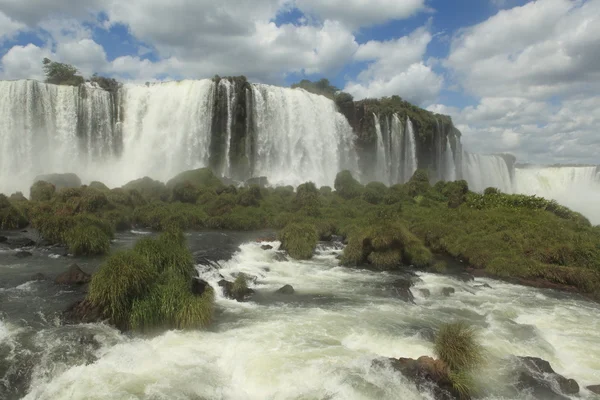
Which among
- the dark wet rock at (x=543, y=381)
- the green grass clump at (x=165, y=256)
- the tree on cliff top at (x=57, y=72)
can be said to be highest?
the tree on cliff top at (x=57, y=72)

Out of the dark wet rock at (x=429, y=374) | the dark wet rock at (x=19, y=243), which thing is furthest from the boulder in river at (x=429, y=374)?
the dark wet rock at (x=19, y=243)

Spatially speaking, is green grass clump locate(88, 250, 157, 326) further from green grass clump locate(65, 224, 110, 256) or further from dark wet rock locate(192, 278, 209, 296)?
green grass clump locate(65, 224, 110, 256)

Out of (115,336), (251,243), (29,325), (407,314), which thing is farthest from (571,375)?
(251,243)

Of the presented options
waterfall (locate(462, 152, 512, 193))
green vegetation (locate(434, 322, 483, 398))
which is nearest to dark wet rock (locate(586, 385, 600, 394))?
green vegetation (locate(434, 322, 483, 398))

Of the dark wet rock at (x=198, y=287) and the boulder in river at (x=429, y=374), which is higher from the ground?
the dark wet rock at (x=198, y=287)

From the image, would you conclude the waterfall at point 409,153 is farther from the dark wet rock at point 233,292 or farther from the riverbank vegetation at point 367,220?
the dark wet rock at point 233,292

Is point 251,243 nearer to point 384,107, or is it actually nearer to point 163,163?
point 163,163

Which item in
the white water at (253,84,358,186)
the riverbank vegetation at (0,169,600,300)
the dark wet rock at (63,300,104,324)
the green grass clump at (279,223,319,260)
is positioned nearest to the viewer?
the dark wet rock at (63,300,104,324)
